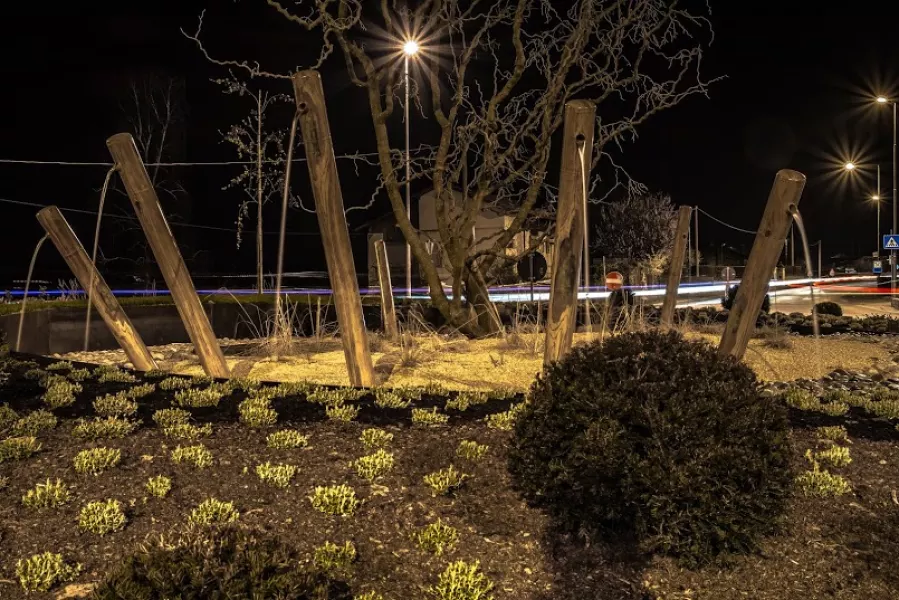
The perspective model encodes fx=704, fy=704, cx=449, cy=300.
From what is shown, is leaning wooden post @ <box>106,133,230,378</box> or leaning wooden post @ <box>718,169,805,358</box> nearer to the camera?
leaning wooden post @ <box>718,169,805,358</box>

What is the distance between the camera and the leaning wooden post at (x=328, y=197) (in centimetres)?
562

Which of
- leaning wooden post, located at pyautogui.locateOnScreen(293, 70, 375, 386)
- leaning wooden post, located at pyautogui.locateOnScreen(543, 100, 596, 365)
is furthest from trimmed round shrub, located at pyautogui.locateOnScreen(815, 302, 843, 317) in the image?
leaning wooden post, located at pyautogui.locateOnScreen(293, 70, 375, 386)

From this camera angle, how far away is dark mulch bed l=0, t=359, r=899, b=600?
2953 millimetres

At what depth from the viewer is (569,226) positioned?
5.55 metres

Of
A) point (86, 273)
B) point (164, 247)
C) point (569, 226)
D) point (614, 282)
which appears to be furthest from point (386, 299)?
point (614, 282)

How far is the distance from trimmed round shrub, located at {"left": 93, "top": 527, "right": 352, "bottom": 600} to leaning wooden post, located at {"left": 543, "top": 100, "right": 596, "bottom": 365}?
3.58m

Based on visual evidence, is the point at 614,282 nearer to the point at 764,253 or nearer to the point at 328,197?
the point at 764,253

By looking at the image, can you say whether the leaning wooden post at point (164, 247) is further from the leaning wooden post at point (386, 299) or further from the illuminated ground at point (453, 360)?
the leaning wooden post at point (386, 299)

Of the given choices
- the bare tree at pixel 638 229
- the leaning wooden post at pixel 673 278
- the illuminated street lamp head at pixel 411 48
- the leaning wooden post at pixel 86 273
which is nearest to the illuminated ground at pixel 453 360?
the leaning wooden post at pixel 86 273

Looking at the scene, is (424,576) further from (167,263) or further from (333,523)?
(167,263)

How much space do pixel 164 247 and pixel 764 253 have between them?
17.0 ft

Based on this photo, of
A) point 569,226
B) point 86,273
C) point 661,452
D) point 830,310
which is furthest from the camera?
point 830,310

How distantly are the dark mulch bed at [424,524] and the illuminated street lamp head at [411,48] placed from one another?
6657 millimetres

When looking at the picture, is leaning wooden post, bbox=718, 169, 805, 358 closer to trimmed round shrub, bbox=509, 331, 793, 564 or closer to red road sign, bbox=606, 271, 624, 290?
trimmed round shrub, bbox=509, 331, 793, 564
